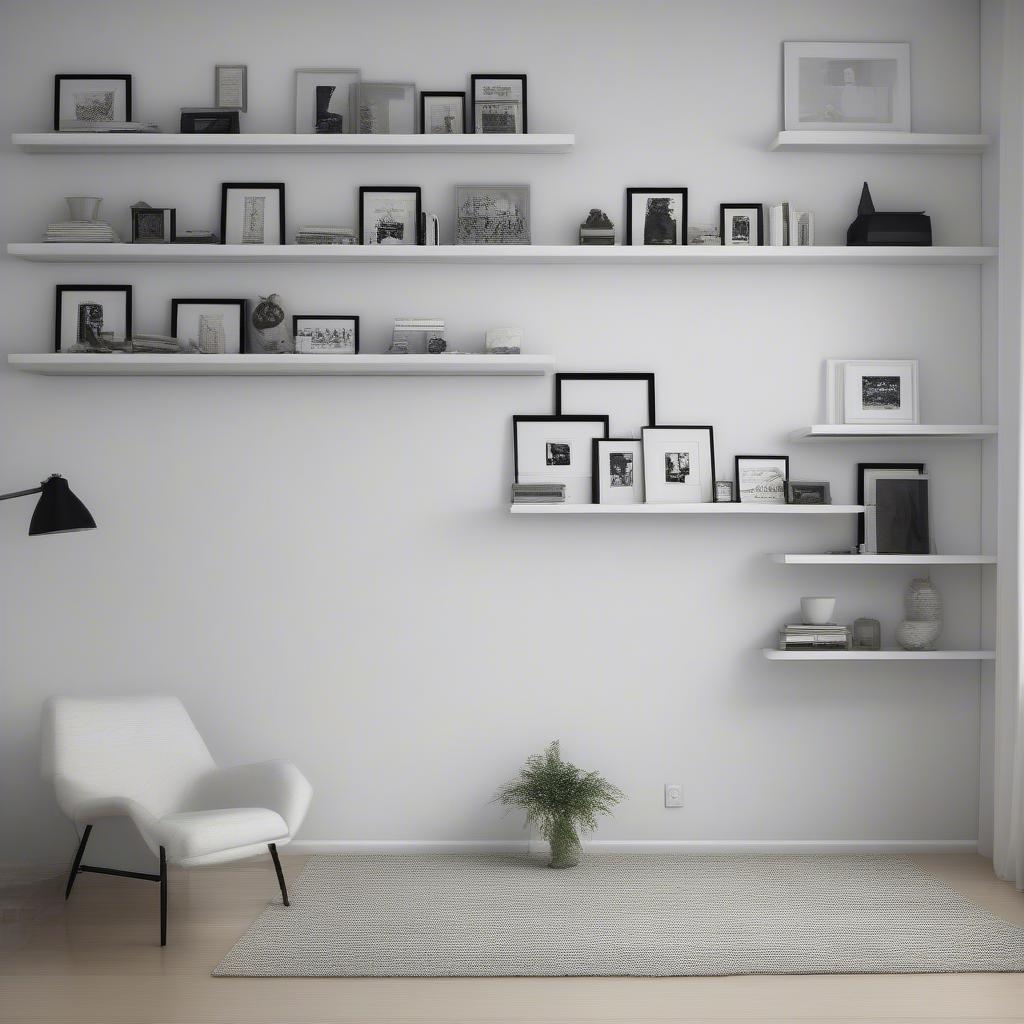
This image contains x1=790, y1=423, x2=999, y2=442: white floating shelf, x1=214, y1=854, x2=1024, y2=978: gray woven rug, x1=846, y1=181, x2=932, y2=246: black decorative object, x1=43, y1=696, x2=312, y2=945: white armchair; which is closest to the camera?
x1=214, y1=854, x2=1024, y2=978: gray woven rug

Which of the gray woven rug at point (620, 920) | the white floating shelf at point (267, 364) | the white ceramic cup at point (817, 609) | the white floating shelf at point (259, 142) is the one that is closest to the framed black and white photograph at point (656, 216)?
the white floating shelf at point (259, 142)

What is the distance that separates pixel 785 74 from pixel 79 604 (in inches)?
142

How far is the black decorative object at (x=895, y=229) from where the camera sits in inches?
162

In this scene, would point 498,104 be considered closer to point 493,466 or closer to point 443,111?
point 443,111

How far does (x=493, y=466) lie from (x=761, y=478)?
1096 millimetres

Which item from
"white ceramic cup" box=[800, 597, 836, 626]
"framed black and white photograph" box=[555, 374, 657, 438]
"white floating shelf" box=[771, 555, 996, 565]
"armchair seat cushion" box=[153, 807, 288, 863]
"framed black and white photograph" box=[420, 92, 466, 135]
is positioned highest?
"framed black and white photograph" box=[420, 92, 466, 135]

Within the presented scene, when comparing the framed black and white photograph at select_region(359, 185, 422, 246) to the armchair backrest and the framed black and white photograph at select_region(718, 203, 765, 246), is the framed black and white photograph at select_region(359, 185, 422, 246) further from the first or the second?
the armchair backrest

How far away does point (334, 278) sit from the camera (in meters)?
4.23

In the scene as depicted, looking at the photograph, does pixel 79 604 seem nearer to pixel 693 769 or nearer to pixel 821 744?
pixel 693 769

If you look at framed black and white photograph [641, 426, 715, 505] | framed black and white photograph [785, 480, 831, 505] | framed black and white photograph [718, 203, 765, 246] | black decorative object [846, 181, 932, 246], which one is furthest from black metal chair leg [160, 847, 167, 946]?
black decorative object [846, 181, 932, 246]

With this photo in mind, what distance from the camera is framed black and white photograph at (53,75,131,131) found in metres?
4.18

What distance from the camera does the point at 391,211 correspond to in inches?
166

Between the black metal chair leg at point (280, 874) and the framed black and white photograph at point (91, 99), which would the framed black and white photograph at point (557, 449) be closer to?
the black metal chair leg at point (280, 874)

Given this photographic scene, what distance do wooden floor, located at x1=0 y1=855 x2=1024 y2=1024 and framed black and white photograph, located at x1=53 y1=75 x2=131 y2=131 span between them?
10.1 ft
